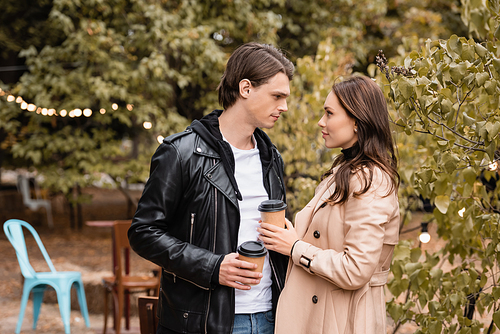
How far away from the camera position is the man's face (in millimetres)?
1865

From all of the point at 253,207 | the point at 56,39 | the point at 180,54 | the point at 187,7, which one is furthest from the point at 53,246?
the point at 253,207

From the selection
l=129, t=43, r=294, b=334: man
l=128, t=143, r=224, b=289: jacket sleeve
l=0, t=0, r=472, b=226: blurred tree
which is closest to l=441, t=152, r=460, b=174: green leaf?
l=129, t=43, r=294, b=334: man

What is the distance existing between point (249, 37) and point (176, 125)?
1.92 metres

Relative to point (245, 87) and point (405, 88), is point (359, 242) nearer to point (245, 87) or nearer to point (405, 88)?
point (405, 88)

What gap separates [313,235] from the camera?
173cm

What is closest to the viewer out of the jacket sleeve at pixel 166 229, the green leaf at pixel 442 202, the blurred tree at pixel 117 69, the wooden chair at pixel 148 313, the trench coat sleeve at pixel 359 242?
the trench coat sleeve at pixel 359 242

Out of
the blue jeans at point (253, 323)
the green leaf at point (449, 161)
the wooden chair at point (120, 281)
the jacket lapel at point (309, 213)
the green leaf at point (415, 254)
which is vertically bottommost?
the wooden chair at point (120, 281)

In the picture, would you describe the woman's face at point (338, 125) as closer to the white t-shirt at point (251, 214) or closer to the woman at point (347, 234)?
the woman at point (347, 234)

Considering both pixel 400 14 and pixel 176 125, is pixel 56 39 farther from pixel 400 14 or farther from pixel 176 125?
pixel 400 14

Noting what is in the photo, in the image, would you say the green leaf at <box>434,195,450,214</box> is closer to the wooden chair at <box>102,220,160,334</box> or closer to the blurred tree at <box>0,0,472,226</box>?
the wooden chair at <box>102,220,160,334</box>

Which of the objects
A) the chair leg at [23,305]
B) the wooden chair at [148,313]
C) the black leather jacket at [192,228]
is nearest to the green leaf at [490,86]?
the black leather jacket at [192,228]

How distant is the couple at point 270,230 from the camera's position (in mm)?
1582

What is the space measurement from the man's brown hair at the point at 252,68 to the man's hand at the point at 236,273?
68cm

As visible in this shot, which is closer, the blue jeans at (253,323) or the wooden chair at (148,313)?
the blue jeans at (253,323)
